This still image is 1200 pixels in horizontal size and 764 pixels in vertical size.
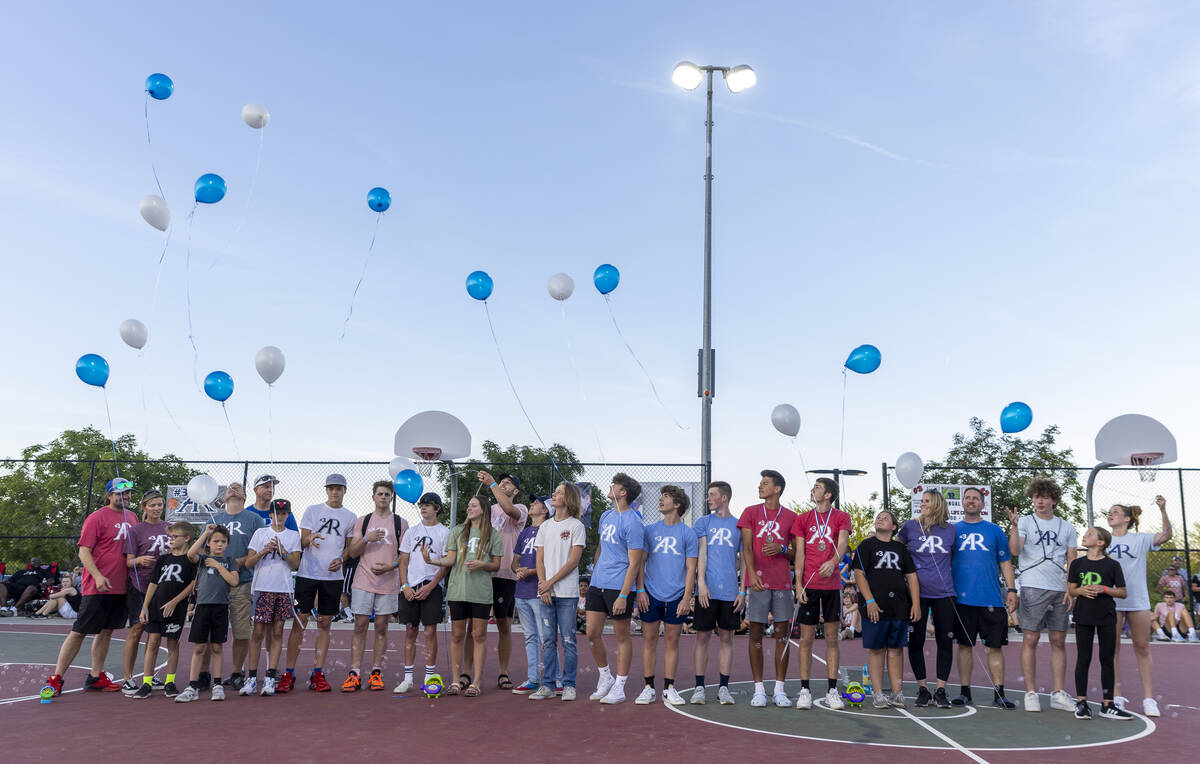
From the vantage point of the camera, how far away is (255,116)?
1147 centimetres

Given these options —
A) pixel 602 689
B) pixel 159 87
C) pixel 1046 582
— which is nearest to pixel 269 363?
pixel 159 87

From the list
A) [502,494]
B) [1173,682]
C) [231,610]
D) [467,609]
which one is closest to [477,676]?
[467,609]

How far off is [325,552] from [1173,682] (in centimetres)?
907

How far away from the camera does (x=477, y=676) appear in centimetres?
755

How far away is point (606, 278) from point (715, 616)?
6.39 metres

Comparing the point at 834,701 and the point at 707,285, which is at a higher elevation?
the point at 707,285

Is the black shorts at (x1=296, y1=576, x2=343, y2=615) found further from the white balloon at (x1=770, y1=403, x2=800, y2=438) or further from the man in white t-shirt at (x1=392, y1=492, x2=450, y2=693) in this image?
the white balloon at (x1=770, y1=403, x2=800, y2=438)

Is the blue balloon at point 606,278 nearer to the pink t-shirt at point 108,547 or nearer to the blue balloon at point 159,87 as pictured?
the blue balloon at point 159,87

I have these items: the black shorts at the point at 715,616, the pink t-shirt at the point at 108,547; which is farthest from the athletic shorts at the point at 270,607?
the black shorts at the point at 715,616

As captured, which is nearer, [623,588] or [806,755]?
[806,755]

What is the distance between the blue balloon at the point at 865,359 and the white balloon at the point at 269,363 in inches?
297

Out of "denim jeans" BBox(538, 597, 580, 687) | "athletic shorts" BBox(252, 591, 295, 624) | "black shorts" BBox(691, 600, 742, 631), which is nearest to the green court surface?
"black shorts" BBox(691, 600, 742, 631)

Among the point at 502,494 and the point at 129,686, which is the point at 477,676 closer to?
the point at 502,494

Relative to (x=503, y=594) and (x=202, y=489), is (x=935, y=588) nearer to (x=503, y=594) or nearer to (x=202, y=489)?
(x=503, y=594)
